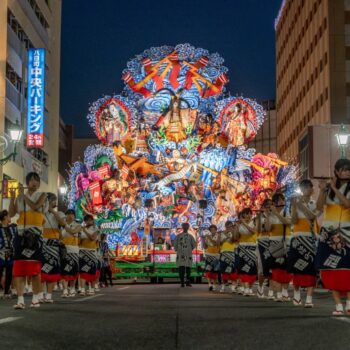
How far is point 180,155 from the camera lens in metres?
52.4

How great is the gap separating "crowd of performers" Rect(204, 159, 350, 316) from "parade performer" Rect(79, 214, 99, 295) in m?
3.21

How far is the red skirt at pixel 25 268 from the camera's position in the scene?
12.1m

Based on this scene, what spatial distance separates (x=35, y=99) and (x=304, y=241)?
110ft

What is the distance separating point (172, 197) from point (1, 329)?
43.0 meters

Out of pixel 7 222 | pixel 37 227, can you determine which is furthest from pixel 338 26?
pixel 37 227

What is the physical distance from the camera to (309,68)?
69.3 metres

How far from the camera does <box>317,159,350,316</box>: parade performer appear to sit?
9.93 m

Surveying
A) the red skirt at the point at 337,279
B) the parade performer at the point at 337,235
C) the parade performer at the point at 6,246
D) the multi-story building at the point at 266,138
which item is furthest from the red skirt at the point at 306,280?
the multi-story building at the point at 266,138

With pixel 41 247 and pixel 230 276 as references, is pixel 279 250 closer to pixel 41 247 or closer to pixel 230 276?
pixel 41 247

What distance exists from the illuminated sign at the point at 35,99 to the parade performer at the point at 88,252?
84.0 feet

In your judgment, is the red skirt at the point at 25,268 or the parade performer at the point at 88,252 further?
the parade performer at the point at 88,252

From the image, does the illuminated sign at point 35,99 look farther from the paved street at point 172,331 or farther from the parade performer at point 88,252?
the paved street at point 172,331

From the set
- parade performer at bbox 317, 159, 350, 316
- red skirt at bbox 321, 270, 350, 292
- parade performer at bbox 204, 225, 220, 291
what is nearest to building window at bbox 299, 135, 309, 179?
parade performer at bbox 204, 225, 220, 291

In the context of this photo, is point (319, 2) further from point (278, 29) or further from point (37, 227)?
point (37, 227)
